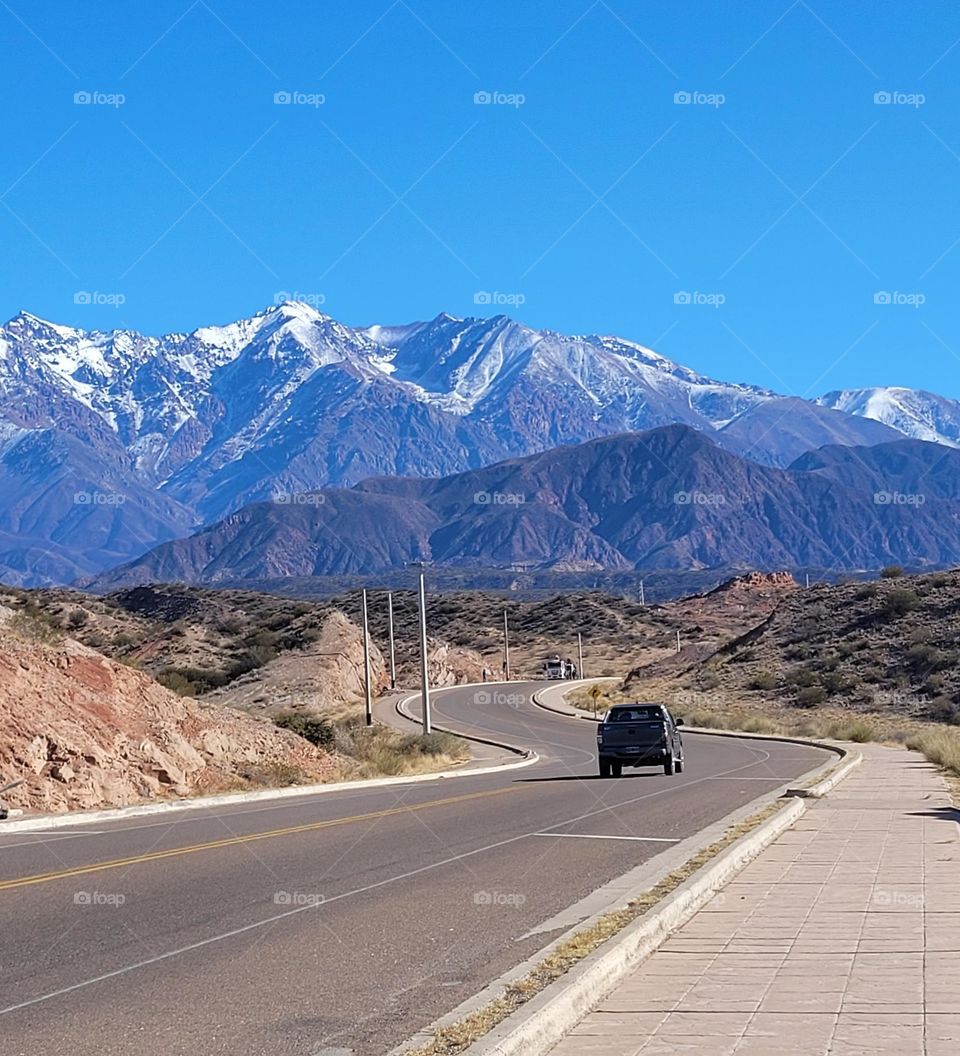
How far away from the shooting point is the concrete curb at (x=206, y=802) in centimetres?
2092

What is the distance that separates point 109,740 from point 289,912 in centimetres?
1551

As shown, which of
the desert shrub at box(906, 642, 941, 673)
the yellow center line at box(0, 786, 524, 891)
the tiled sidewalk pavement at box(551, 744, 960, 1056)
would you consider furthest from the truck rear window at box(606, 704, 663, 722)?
the desert shrub at box(906, 642, 941, 673)

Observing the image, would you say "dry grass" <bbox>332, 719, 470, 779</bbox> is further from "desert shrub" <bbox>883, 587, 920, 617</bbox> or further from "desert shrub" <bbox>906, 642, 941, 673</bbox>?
"desert shrub" <bbox>883, 587, 920, 617</bbox>

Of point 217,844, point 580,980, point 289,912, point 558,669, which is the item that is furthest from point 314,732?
point 558,669

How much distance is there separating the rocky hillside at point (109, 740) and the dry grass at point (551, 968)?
12738 millimetres

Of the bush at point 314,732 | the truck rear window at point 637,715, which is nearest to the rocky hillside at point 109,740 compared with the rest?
the bush at point 314,732

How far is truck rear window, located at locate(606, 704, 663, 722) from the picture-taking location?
3369cm

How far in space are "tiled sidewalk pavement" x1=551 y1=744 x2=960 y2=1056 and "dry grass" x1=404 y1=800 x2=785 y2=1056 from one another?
0.40 m

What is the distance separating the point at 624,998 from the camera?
885 centimetres

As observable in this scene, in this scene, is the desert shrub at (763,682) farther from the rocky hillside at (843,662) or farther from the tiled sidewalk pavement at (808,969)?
the tiled sidewalk pavement at (808,969)

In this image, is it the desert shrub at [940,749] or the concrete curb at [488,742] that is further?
the concrete curb at [488,742]

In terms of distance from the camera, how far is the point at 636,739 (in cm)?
3312

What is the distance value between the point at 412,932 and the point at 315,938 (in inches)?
30.9

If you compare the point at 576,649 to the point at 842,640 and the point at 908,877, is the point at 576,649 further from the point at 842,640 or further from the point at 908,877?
the point at 908,877
